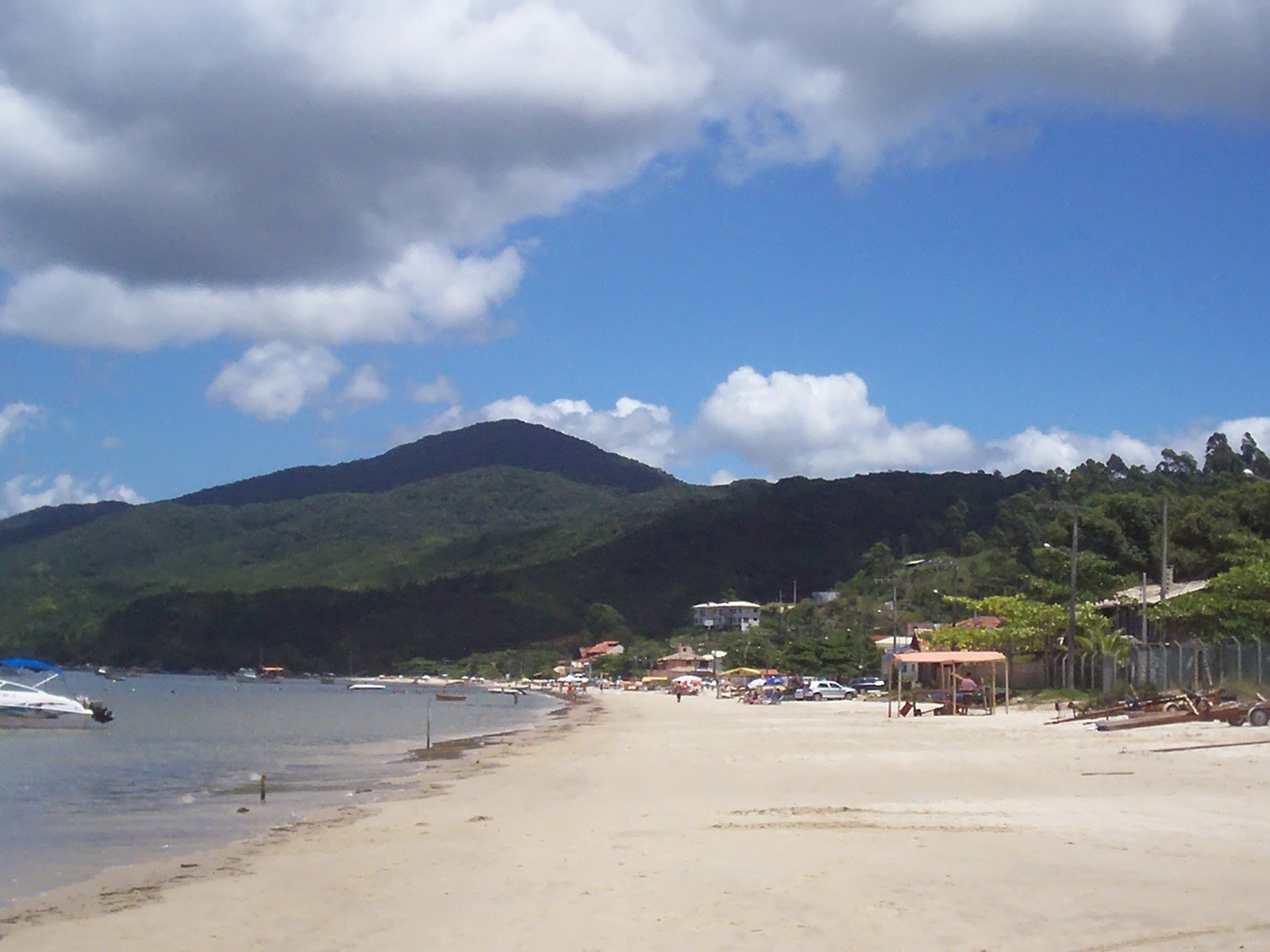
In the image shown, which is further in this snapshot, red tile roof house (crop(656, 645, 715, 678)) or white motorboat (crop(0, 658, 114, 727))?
red tile roof house (crop(656, 645, 715, 678))

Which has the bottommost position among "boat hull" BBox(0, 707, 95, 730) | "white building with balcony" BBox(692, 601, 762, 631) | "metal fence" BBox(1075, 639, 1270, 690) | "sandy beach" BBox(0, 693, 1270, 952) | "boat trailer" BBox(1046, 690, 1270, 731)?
"boat hull" BBox(0, 707, 95, 730)

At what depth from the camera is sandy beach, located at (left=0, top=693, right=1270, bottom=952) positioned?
27.1ft

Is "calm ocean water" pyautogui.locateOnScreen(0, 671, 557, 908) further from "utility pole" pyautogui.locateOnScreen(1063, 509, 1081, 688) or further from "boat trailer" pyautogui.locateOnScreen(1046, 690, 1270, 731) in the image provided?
"utility pole" pyautogui.locateOnScreen(1063, 509, 1081, 688)

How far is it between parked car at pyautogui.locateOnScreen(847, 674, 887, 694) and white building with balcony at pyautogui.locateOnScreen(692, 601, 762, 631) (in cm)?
7892

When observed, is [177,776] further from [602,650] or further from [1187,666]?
[602,650]

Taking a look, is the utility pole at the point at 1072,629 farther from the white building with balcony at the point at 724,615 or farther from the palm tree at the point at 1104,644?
the white building with balcony at the point at 724,615

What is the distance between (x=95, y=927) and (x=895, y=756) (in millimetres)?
16083

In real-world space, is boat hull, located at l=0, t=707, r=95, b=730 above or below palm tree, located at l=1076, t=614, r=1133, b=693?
below

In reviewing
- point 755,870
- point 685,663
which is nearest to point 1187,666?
point 755,870

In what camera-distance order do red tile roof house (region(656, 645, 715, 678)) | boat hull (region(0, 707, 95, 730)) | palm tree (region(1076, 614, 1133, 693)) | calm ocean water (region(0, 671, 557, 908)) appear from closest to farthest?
calm ocean water (region(0, 671, 557, 908))
palm tree (region(1076, 614, 1133, 693))
boat hull (region(0, 707, 95, 730))
red tile roof house (region(656, 645, 715, 678))

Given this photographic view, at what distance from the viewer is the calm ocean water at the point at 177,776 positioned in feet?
50.4

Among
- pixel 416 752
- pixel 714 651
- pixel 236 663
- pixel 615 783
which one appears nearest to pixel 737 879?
pixel 615 783

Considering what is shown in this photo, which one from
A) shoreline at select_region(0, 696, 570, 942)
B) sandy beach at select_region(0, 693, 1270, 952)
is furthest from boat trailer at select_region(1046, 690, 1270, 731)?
shoreline at select_region(0, 696, 570, 942)

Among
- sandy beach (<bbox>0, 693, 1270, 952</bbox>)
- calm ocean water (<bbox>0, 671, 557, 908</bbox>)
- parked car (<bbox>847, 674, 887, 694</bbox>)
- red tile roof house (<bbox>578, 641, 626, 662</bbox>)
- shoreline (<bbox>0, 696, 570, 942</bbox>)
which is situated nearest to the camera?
sandy beach (<bbox>0, 693, 1270, 952</bbox>)
